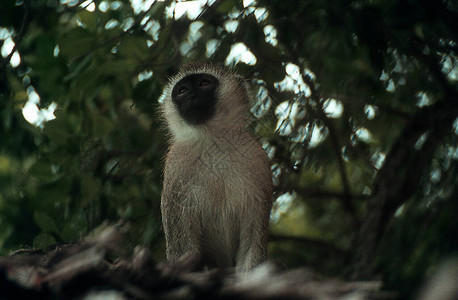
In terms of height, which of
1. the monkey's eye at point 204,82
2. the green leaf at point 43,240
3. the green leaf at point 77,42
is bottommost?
the green leaf at point 43,240

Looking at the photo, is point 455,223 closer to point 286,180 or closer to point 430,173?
point 430,173

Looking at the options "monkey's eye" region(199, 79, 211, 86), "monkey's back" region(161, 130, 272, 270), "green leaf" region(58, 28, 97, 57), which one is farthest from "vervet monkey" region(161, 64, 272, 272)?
"green leaf" region(58, 28, 97, 57)

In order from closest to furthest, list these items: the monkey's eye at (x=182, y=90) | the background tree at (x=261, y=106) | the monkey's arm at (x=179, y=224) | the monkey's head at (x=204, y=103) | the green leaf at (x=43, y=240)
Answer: the background tree at (x=261, y=106) → the green leaf at (x=43, y=240) → the monkey's arm at (x=179, y=224) → the monkey's head at (x=204, y=103) → the monkey's eye at (x=182, y=90)

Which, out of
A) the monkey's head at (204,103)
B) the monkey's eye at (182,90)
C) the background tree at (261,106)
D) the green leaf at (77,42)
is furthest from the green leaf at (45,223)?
the monkey's eye at (182,90)

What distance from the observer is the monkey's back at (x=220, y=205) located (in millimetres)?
4012

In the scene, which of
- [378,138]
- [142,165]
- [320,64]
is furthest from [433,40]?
[142,165]

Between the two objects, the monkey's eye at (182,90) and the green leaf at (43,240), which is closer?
the green leaf at (43,240)

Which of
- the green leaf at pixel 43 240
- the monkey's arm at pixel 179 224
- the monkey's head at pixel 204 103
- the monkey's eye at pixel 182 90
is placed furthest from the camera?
the monkey's eye at pixel 182 90

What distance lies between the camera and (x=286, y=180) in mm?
4027

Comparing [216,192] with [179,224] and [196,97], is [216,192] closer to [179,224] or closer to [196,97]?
[179,224]

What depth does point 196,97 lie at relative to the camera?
4504 mm

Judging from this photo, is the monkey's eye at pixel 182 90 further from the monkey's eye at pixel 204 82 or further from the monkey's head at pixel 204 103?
the monkey's eye at pixel 204 82

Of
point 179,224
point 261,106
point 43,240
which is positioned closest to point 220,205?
point 179,224

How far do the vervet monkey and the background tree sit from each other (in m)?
0.24
